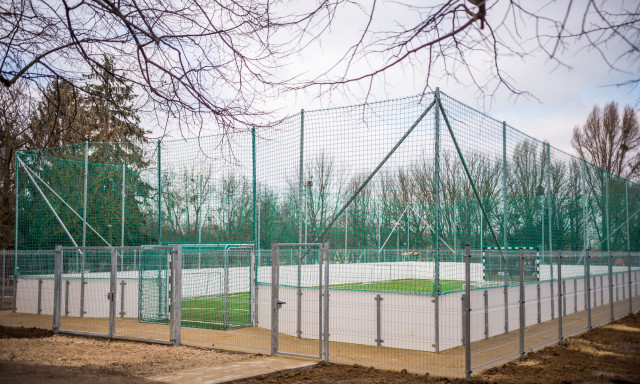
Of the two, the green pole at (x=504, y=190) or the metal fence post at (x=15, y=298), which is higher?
the green pole at (x=504, y=190)

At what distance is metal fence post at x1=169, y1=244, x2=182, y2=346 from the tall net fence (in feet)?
3.34

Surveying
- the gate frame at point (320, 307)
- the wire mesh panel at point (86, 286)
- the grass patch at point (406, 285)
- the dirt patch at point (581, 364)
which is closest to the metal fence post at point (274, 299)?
the gate frame at point (320, 307)

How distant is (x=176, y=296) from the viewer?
1023 centimetres

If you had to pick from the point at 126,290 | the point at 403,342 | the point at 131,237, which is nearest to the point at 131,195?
the point at 131,237

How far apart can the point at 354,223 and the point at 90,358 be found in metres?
4.99

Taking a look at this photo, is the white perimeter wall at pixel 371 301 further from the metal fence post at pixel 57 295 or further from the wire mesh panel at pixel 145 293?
the metal fence post at pixel 57 295

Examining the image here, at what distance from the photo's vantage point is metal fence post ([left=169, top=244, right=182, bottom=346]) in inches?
395

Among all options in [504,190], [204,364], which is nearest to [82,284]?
[204,364]

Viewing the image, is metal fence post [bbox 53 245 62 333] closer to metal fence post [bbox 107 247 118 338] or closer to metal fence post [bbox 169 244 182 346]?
metal fence post [bbox 107 247 118 338]

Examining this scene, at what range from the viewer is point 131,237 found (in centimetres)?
1595

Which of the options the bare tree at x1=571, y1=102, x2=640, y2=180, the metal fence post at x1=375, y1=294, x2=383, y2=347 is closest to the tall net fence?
the metal fence post at x1=375, y1=294, x2=383, y2=347

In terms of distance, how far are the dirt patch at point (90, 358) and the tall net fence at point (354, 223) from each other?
1271 mm


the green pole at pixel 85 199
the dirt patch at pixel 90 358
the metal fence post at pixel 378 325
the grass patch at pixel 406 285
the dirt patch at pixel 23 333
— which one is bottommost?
the dirt patch at pixel 23 333

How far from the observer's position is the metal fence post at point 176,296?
32.9 ft
